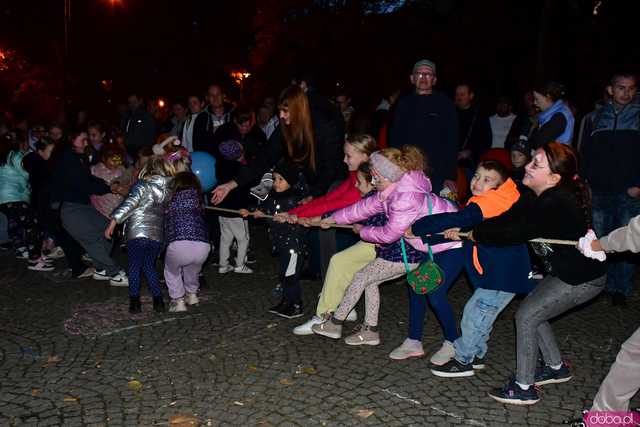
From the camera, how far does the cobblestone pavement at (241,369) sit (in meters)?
4.40

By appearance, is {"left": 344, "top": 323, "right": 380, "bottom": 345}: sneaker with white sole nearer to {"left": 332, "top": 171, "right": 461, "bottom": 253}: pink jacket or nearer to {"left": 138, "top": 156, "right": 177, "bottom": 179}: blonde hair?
{"left": 332, "top": 171, "right": 461, "bottom": 253}: pink jacket

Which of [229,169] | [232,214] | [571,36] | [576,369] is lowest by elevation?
[576,369]

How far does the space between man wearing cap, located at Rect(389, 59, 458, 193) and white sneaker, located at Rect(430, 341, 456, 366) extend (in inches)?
83.1

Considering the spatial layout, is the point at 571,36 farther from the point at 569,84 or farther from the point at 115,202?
the point at 115,202

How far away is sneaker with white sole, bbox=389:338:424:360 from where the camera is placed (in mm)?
5383

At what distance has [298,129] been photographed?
6160 millimetres

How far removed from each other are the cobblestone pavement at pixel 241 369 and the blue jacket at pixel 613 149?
131 centimetres

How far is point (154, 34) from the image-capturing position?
39.3m

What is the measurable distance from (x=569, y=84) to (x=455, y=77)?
4.40 m

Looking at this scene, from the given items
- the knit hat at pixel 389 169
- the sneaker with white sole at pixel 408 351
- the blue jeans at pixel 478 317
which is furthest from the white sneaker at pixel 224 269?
the blue jeans at pixel 478 317

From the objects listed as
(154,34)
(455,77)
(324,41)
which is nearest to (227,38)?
(154,34)

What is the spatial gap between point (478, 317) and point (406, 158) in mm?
1397

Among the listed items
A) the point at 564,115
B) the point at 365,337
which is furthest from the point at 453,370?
the point at 564,115

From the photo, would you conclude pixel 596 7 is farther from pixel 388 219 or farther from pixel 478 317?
pixel 478 317
